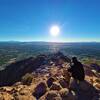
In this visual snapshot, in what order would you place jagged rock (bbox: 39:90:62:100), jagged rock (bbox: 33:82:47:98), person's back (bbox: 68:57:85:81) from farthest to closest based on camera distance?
person's back (bbox: 68:57:85:81)
jagged rock (bbox: 33:82:47:98)
jagged rock (bbox: 39:90:62:100)

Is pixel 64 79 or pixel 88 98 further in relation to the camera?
pixel 64 79

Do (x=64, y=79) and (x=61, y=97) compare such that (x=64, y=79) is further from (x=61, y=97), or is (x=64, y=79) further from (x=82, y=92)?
(x=61, y=97)

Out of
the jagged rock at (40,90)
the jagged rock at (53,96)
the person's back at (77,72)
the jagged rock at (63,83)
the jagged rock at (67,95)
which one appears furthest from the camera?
the jagged rock at (63,83)

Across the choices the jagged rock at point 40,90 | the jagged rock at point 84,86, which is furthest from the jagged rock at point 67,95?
the jagged rock at point 40,90

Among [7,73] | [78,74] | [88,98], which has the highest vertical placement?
[78,74]

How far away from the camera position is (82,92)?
17.5m

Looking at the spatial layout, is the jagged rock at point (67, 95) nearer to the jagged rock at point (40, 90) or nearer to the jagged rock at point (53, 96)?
the jagged rock at point (53, 96)

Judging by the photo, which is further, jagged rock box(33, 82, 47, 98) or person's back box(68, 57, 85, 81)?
person's back box(68, 57, 85, 81)

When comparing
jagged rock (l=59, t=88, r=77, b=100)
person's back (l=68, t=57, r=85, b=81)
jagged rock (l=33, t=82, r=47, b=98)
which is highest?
person's back (l=68, t=57, r=85, b=81)

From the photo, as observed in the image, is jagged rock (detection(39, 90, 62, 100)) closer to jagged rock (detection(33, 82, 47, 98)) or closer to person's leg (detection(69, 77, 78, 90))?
jagged rock (detection(33, 82, 47, 98))

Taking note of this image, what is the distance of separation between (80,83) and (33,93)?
171 inches

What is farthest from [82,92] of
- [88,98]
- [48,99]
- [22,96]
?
[22,96]

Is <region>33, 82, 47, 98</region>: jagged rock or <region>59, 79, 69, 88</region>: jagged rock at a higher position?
<region>59, 79, 69, 88</region>: jagged rock

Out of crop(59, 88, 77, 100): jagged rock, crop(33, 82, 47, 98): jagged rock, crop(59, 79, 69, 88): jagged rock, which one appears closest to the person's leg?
crop(59, 88, 77, 100): jagged rock
